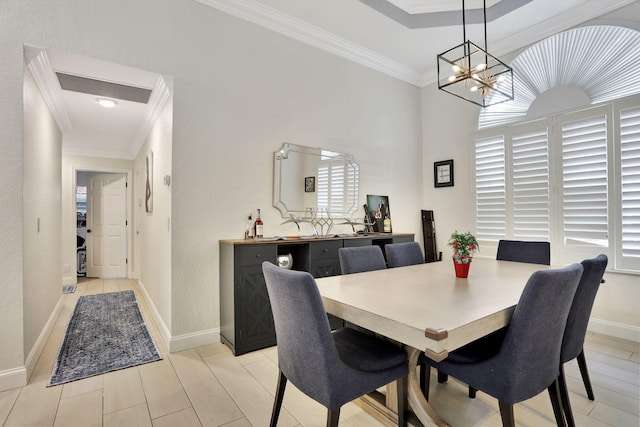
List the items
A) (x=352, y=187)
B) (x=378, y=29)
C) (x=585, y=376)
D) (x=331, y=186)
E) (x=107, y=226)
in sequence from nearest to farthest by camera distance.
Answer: (x=585, y=376)
(x=378, y=29)
(x=331, y=186)
(x=352, y=187)
(x=107, y=226)

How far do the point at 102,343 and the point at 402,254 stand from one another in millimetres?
2764

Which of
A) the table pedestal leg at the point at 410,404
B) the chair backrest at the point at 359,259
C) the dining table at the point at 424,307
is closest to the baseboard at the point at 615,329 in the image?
the dining table at the point at 424,307

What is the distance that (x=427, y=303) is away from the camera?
1461 mm

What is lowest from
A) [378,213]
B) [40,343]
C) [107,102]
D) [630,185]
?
[40,343]

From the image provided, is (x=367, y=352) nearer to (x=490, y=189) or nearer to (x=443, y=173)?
(x=490, y=189)

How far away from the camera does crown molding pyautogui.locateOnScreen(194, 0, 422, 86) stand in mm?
3029

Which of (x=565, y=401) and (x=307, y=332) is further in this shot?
(x=565, y=401)

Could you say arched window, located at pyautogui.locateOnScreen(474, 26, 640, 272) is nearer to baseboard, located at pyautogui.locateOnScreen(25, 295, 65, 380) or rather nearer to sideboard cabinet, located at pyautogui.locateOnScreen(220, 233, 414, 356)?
sideboard cabinet, located at pyautogui.locateOnScreen(220, 233, 414, 356)

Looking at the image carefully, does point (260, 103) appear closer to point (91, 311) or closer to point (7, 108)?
point (7, 108)

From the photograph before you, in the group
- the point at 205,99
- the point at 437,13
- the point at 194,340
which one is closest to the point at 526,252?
the point at 437,13

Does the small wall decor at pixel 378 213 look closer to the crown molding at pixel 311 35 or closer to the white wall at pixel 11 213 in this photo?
the crown molding at pixel 311 35

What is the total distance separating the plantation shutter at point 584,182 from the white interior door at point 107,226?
6914 millimetres

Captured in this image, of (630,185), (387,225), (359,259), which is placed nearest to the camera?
(359,259)

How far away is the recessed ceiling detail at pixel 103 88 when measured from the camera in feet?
10.0
